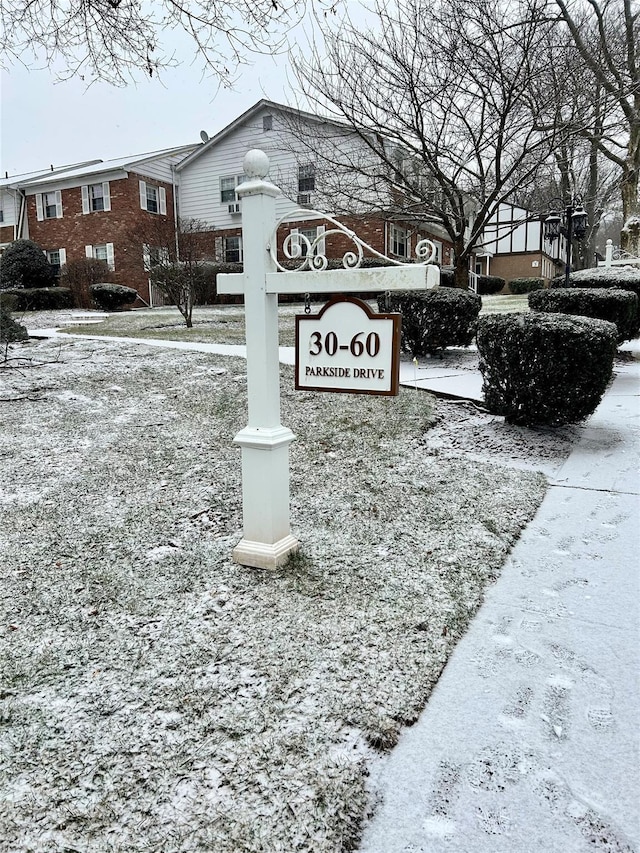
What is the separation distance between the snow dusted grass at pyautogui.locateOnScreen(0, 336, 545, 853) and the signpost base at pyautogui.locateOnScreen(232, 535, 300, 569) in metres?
0.06

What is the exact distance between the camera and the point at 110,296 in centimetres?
1948

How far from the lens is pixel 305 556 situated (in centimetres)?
314

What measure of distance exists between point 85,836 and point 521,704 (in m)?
1.43

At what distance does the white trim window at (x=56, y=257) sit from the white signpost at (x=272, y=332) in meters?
24.4

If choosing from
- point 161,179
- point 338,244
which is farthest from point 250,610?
point 161,179

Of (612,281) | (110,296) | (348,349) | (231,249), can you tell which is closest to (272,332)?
(348,349)

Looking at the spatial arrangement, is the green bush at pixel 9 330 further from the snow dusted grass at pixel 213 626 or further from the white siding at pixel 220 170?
the white siding at pixel 220 170

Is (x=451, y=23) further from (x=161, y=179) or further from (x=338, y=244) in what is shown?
(x=161, y=179)

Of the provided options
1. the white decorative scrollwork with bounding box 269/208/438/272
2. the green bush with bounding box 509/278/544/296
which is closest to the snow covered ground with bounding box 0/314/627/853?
the white decorative scrollwork with bounding box 269/208/438/272

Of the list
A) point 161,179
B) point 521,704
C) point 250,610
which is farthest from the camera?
point 161,179

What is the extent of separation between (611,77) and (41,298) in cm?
1741

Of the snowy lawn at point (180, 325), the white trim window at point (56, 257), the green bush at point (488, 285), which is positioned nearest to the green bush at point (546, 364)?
the snowy lawn at point (180, 325)

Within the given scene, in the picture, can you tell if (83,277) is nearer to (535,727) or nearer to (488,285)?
(488,285)

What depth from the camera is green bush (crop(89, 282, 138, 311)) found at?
63.8 feet
